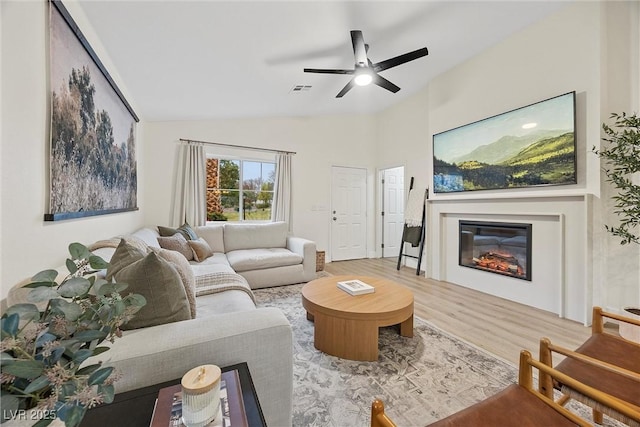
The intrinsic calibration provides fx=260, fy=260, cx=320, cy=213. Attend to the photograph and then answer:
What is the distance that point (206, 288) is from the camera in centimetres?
197

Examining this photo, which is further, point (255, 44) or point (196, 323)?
point (255, 44)

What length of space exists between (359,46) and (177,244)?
9.22 ft

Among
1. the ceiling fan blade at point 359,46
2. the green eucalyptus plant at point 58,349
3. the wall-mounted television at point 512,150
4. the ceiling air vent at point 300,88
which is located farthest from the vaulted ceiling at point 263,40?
the green eucalyptus plant at point 58,349

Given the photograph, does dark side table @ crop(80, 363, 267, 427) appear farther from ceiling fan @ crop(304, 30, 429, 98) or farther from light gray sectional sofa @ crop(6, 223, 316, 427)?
ceiling fan @ crop(304, 30, 429, 98)

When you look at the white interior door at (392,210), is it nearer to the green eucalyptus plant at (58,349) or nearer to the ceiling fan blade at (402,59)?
the ceiling fan blade at (402,59)

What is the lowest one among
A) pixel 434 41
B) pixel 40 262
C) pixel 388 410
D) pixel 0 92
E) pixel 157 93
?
pixel 388 410

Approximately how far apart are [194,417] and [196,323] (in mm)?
452

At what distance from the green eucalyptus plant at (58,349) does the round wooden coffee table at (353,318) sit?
4.98 feet

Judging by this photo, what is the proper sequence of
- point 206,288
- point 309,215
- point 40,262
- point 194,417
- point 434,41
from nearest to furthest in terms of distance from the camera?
point 194,417, point 40,262, point 206,288, point 434,41, point 309,215

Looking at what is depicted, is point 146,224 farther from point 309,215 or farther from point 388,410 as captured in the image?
point 388,410

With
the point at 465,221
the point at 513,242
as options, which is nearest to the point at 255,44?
the point at 465,221

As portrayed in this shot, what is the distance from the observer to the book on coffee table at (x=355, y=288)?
2.17 metres

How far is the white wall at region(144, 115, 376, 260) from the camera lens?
392cm

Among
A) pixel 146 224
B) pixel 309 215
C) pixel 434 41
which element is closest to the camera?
pixel 434 41
